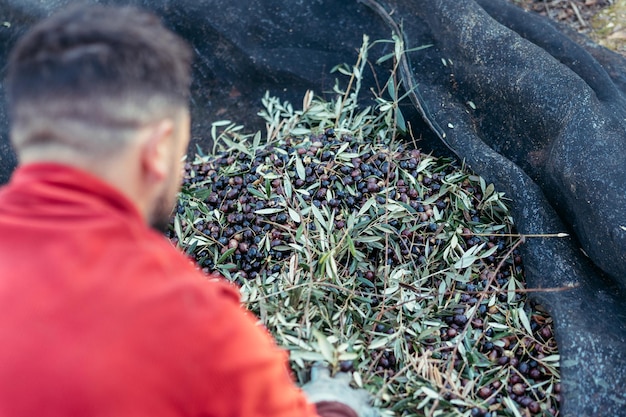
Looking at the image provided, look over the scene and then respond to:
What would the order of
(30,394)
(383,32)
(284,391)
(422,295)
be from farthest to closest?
1. (383,32)
2. (422,295)
3. (284,391)
4. (30,394)

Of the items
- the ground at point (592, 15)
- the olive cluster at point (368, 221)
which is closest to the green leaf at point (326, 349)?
the olive cluster at point (368, 221)

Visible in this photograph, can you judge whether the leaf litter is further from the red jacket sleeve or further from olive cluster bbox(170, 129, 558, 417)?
the red jacket sleeve

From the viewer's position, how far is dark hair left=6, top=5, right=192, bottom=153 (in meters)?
0.98

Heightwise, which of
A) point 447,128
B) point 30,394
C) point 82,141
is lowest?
point 447,128

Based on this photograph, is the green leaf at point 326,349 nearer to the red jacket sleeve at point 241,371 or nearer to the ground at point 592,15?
the red jacket sleeve at point 241,371

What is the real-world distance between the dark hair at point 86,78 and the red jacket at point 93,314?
3.3 inches

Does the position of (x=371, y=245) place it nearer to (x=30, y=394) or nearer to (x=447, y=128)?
(x=447, y=128)

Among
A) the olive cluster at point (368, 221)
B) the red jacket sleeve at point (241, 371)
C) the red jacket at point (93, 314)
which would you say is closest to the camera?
the red jacket at point (93, 314)

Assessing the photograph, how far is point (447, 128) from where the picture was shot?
2373 mm

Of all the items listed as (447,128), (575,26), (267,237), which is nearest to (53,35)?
(267,237)

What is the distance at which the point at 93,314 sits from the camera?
0.90 meters

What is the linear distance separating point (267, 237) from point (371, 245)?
0.38m

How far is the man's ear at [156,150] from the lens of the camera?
40.4 inches

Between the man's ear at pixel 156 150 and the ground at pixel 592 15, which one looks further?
the ground at pixel 592 15
